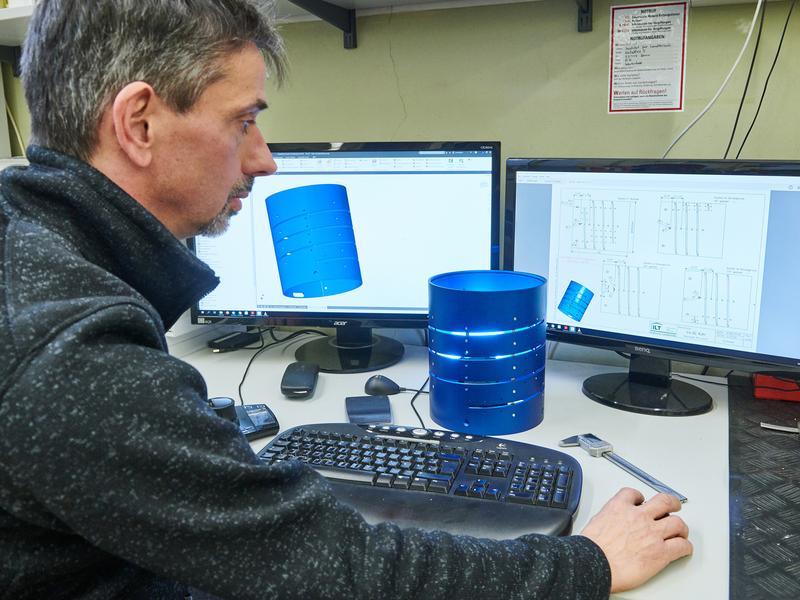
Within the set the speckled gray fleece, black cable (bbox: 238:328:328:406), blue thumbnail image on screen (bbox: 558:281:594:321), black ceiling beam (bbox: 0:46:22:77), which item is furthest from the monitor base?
black ceiling beam (bbox: 0:46:22:77)

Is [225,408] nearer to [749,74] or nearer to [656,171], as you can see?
[656,171]

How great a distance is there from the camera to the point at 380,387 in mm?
1214

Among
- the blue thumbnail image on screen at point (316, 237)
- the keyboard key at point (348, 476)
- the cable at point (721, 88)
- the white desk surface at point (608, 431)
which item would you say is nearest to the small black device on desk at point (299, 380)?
the white desk surface at point (608, 431)

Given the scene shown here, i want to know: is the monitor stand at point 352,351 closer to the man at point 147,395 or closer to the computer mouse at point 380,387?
the computer mouse at point 380,387

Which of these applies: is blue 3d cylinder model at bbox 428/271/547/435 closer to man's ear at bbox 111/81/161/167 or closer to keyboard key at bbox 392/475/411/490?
keyboard key at bbox 392/475/411/490

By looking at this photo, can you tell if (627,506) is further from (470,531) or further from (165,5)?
(165,5)

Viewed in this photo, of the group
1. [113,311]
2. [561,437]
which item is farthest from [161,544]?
[561,437]

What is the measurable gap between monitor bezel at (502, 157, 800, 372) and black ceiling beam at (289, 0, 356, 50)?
18.7 inches

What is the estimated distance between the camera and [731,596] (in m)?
0.68

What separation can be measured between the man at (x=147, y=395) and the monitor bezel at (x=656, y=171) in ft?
1.28

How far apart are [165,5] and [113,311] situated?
32 cm

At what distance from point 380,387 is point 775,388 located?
2.18 feet

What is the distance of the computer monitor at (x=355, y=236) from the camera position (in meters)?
1.29

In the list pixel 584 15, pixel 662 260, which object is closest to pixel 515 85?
pixel 584 15
